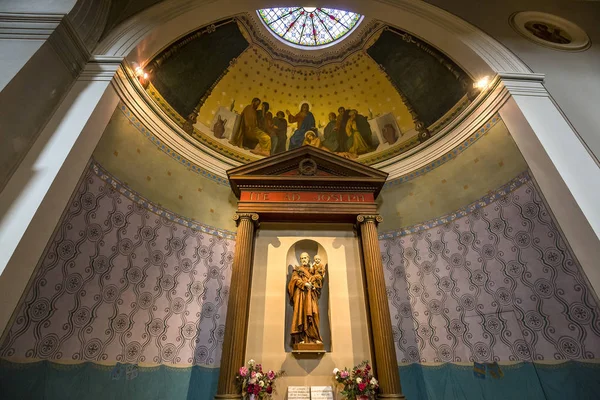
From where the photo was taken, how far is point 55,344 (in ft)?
11.7

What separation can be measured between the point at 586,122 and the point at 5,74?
7174 mm

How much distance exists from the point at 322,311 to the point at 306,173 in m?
2.76

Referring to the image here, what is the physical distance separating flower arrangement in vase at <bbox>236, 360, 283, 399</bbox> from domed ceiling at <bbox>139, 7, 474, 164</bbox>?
462 cm

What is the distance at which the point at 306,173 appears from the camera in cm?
A: 621

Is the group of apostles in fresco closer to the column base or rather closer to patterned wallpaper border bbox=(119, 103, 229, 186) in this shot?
patterned wallpaper border bbox=(119, 103, 229, 186)

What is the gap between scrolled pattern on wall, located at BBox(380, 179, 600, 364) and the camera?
13.1ft

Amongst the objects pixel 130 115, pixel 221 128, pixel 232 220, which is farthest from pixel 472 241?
pixel 130 115

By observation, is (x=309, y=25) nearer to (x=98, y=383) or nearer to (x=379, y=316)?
(x=379, y=316)

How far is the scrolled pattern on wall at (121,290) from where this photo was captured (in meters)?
3.54

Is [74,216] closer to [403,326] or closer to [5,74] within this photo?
[5,74]

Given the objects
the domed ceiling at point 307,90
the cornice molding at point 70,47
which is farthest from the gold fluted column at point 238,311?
the cornice molding at point 70,47

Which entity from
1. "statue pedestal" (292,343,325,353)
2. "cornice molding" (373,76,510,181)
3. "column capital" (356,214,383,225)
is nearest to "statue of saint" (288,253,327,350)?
"statue pedestal" (292,343,325,353)

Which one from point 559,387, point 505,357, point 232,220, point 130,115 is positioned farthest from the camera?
point 232,220

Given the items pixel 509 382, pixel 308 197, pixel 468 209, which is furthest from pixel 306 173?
pixel 509 382
